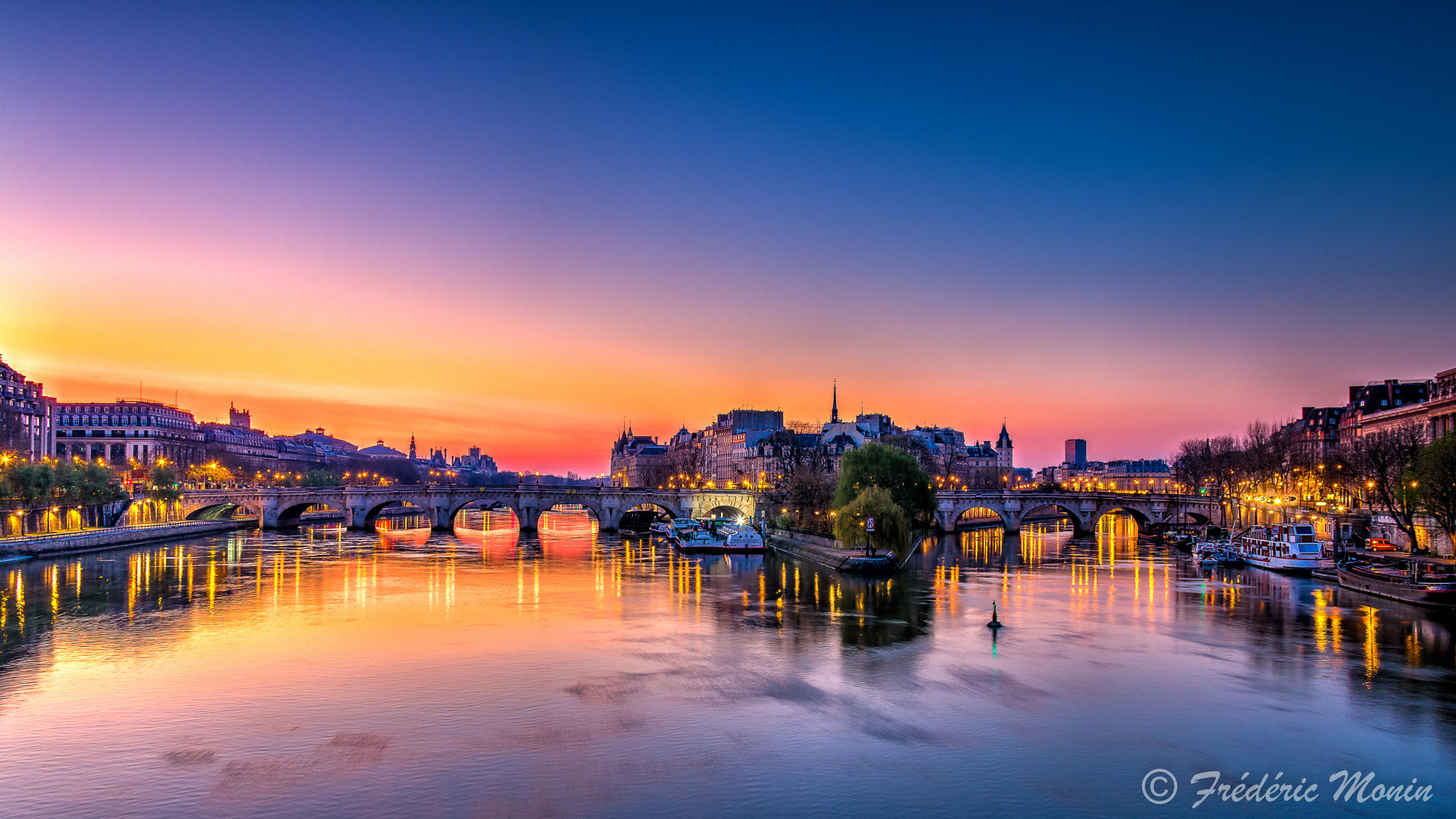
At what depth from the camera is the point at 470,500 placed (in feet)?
348

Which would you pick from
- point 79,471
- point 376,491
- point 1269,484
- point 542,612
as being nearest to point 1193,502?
point 1269,484

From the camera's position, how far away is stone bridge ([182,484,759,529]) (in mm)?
105750

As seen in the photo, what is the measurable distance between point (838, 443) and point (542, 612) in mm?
123095

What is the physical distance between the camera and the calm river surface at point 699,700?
64.2 feet

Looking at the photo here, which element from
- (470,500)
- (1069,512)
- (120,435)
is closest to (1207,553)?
(1069,512)

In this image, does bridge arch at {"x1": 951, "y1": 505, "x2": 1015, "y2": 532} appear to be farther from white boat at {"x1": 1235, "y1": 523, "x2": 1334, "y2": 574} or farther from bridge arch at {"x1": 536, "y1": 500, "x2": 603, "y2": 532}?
bridge arch at {"x1": 536, "y1": 500, "x2": 603, "y2": 532}

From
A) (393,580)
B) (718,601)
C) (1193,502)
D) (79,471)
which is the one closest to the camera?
(718,601)

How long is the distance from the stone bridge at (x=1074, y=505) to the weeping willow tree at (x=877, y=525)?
41.2m

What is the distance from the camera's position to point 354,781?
20.0 meters

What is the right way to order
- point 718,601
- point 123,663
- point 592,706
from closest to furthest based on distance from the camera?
point 592,706 < point 123,663 < point 718,601

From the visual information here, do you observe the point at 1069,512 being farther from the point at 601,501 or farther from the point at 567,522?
the point at 567,522

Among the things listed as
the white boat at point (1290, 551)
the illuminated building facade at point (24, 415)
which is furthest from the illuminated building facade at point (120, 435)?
the white boat at point (1290, 551)

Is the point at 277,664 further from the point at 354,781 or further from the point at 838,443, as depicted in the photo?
the point at 838,443

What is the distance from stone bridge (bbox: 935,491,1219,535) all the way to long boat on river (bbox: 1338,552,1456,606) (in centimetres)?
4883
